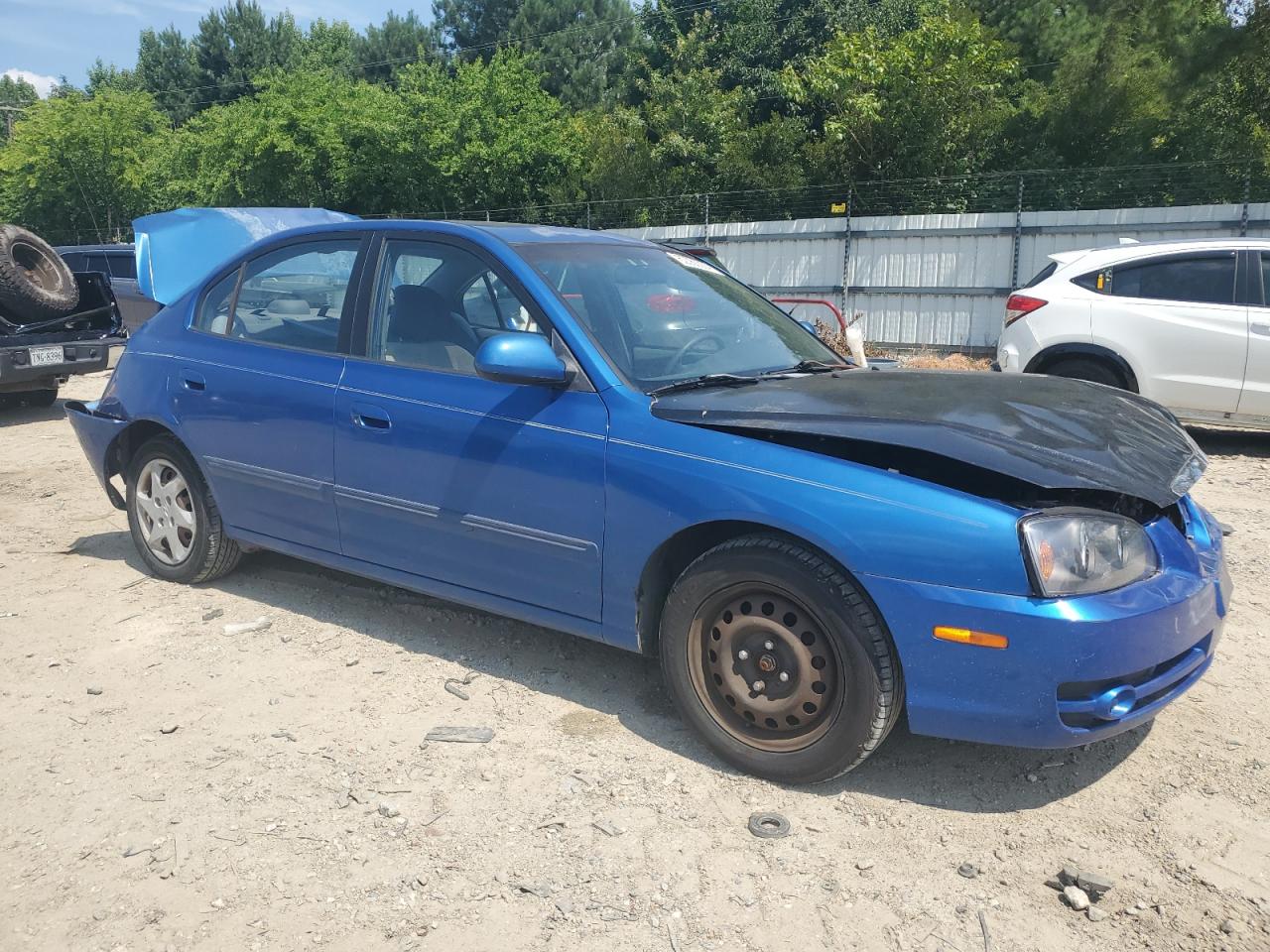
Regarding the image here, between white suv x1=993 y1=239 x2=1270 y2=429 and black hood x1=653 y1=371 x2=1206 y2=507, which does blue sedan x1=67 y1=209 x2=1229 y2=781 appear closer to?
black hood x1=653 y1=371 x2=1206 y2=507

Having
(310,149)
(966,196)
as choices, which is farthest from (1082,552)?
(310,149)

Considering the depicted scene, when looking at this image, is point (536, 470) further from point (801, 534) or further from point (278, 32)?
point (278, 32)

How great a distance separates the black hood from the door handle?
1.18 metres

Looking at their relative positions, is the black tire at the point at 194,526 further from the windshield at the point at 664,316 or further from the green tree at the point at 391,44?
the green tree at the point at 391,44

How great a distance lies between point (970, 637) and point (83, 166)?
40.0m

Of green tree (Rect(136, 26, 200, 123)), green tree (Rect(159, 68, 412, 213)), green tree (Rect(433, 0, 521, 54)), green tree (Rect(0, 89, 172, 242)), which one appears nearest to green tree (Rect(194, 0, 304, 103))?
green tree (Rect(136, 26, 200, 123))

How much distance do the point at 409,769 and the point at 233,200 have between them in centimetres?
3101

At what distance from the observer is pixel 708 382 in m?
3.81

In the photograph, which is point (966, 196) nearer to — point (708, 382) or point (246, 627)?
point (708, 382)

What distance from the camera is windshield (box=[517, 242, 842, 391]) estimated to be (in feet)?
12.7

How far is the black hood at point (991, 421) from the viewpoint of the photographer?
9.93 ft

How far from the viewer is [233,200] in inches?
1224

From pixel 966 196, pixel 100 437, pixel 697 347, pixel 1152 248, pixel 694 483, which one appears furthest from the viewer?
pixel 966 196

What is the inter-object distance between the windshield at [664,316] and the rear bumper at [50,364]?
26.3 ft
